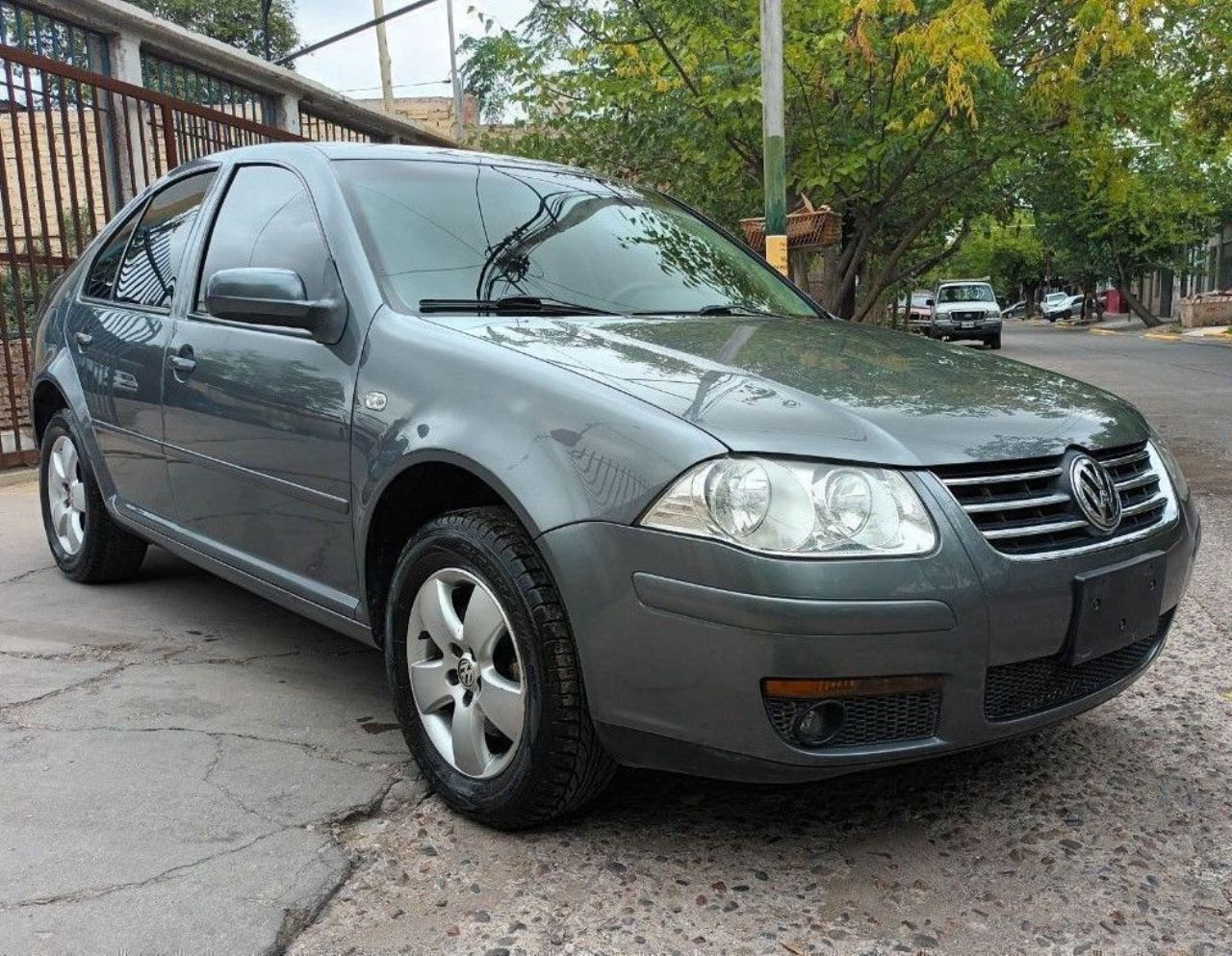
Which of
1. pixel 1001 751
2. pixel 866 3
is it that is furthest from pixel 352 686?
pixel 866 3

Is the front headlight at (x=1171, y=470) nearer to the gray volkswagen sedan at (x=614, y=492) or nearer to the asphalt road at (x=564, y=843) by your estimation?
the gray volkswagen sedan at (x=614, y=492)

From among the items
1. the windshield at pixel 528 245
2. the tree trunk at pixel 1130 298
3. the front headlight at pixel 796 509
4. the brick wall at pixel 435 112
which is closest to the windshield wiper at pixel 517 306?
the windshield at pixel 528 245

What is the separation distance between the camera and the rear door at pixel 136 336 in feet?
12.8

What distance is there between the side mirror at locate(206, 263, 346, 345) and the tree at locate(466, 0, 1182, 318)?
6122mm

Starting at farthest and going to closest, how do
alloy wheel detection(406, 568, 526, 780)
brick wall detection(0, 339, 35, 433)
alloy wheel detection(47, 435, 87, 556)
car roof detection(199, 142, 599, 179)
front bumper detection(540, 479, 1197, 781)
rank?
brick wall detection(0, 339, 35, 433), alloy wheel detection(47, 435, 87, 556), car roof detection(199, 142, 599, 179), alloy wheel detection(406, 568, 526, 780), front bumper detection(540, 479, 1197, 781)

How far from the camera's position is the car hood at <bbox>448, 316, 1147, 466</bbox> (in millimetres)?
2307

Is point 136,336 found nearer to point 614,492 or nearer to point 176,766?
point 176,766

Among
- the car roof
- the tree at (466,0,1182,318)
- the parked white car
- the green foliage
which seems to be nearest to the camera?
the car roof

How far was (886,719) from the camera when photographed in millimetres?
2271

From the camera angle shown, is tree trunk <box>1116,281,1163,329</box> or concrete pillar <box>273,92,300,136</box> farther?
tree trunk <box>1116,281,1163,329</box>

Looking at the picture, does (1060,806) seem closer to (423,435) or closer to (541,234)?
(423,435)

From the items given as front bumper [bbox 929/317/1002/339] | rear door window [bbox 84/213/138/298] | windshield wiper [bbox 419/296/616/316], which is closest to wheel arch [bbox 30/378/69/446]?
rear door window [bbox 84/213/138/298]

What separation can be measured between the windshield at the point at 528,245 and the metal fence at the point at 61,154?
4789mm

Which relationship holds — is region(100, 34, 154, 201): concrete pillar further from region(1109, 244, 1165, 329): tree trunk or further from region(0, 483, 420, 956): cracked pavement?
region(1109, 244, 1165, 329): tree trunk
